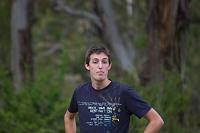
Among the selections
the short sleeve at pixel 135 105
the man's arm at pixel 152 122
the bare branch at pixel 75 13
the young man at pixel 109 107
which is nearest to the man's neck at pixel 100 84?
the young man at pixel 109 107

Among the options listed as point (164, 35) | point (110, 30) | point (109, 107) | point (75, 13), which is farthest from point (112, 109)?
point (75, 13)

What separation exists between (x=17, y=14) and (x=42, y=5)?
5.54 m

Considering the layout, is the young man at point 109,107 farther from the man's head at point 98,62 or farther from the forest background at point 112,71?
the forest background at point 112,71

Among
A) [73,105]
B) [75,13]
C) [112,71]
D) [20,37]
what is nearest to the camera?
[73,105]

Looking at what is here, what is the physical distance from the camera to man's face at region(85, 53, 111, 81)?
5.00 meters

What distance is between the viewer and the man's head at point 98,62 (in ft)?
16.4

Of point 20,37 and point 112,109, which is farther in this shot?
point 20,37

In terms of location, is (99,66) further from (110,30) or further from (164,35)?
(110,30)

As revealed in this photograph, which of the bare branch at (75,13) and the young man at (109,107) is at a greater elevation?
the bare branch at (75,13)

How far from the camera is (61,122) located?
12.0 m

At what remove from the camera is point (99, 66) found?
5000 millimetres

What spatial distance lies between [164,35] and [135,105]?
9.98 meters

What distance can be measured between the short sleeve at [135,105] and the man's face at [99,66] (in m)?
0.23

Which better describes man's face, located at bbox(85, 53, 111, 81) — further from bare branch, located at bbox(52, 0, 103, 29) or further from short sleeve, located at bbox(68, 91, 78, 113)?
bare branch, located at bbox(52, 0, 103, 29)
